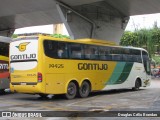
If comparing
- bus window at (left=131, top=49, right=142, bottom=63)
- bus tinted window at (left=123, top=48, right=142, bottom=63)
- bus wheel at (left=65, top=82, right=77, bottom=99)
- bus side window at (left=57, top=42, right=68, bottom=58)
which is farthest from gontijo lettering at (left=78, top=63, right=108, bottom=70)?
bus window at (left=131, top=49, right=142, bottom=63)

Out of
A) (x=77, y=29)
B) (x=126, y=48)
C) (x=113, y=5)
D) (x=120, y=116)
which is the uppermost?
(x=113, y=5)

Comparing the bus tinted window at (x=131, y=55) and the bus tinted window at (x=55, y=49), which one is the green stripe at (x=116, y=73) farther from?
the bus tinted window at (x=55, y=49)

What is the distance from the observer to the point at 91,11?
29500 mm

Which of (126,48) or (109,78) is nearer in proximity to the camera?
(109,78)

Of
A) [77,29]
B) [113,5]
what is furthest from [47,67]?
[113,5]

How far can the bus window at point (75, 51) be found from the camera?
1855 centimetres

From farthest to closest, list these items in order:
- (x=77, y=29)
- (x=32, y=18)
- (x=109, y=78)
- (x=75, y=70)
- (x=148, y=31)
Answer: (x=148, y=31), (x=32, y=18), (x=77, y=29), (x=109, y=78), (x=75, y=70)

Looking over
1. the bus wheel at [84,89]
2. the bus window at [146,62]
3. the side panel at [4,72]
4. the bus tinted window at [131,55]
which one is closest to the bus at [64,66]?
the bus wheel at [84,89]

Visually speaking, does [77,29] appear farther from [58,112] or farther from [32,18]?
[58,112]

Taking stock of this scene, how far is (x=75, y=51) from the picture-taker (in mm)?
18875

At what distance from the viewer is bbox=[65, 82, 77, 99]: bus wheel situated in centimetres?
1823

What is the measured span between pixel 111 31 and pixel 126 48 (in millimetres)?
8464

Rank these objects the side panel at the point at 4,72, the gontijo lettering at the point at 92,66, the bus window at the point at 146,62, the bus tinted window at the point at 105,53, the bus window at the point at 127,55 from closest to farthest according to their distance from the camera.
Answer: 1. the gontijo lettering at the point at 92,66
2. the side panel at the point at 4,72
3. the bus tinted window at the point at 105,53
4. the bus window at the point at 127,55
5. the bus window at the point at 146,62

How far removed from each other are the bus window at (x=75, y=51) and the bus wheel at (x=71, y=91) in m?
1.36
